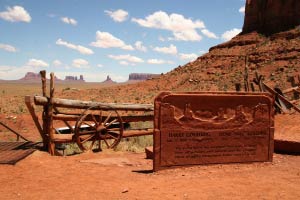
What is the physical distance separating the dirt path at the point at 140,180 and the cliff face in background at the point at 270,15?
141 feet

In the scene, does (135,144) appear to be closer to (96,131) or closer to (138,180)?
(96,131)

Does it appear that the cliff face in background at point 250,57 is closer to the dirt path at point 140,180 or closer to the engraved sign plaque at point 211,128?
the engraved sign plaque at point 211,128

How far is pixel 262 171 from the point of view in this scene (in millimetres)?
7160

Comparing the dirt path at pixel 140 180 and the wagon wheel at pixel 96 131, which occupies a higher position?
the wagon wheel at pixel 96 131

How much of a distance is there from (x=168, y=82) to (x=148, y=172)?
130 ft

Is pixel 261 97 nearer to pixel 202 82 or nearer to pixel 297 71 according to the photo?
pixel 297 71

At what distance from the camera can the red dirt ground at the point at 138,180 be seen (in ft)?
18.2

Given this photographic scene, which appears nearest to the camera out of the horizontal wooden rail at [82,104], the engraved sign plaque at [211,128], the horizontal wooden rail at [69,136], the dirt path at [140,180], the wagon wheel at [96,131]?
the dirt path at [140,180]

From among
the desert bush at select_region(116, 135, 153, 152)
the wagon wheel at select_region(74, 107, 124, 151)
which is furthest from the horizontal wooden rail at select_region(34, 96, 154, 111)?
the desert bush at select_region(116, 135, 153, 152)

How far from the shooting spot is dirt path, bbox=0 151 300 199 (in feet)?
18.2

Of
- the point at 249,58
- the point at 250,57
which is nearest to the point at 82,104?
the point at 249,58

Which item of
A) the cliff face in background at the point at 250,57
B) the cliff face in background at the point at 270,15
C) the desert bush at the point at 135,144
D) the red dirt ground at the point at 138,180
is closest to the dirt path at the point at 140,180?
the red dirt ground at the point at 138,180

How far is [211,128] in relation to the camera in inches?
295

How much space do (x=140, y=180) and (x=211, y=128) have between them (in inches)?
74.7
